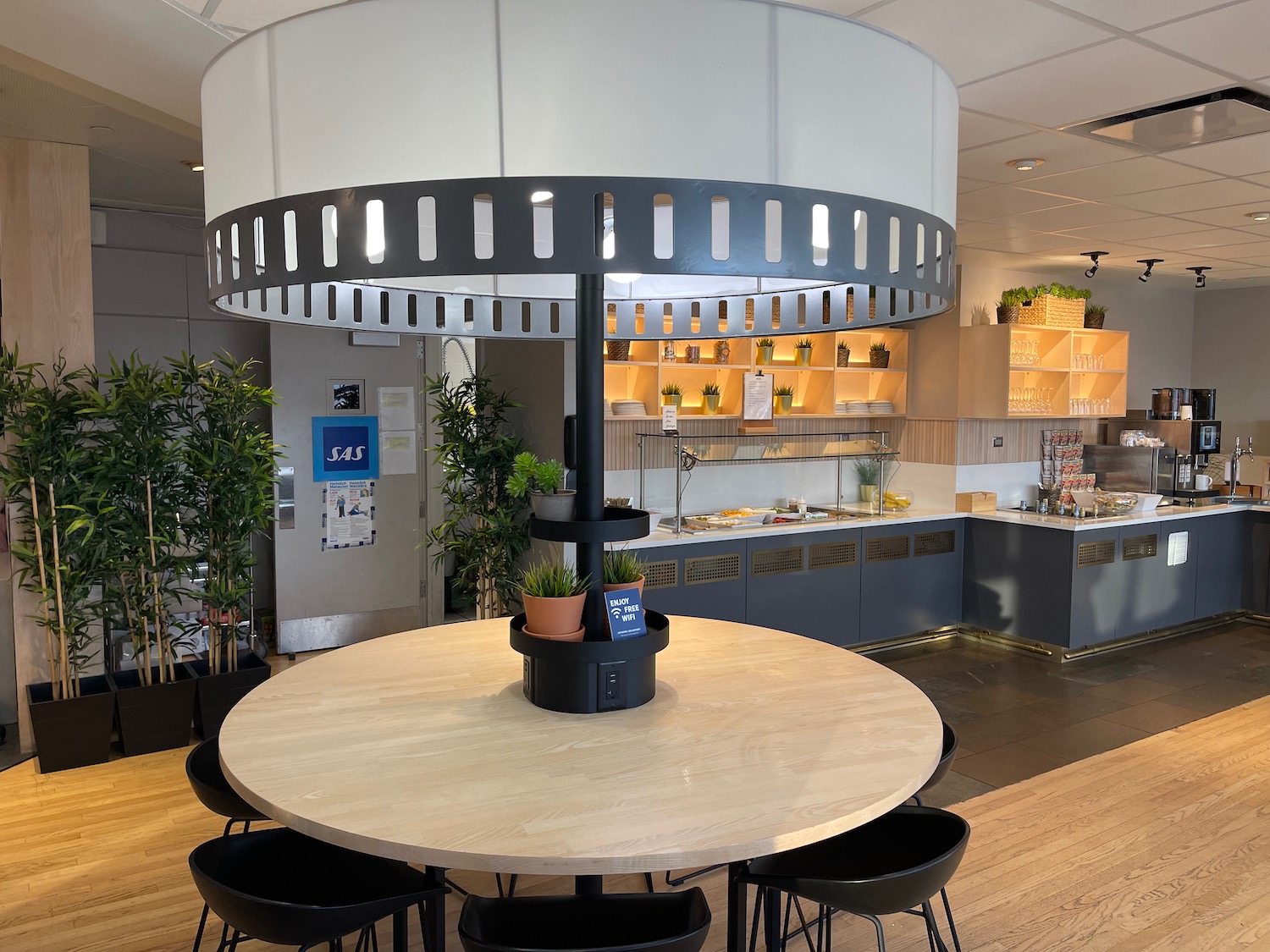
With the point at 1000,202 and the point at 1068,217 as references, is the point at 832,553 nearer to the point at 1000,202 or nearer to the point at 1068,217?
the point at 1000,202

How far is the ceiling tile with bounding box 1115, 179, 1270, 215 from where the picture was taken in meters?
4.64

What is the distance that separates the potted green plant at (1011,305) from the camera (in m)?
6.57

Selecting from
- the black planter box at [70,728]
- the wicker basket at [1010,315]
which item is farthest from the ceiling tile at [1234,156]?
the black planter box at [70,728]

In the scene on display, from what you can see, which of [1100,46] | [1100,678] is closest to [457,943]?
[1100,46]

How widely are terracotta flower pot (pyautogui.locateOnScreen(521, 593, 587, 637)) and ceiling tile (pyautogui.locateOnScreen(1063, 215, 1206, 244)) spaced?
5.00 meters

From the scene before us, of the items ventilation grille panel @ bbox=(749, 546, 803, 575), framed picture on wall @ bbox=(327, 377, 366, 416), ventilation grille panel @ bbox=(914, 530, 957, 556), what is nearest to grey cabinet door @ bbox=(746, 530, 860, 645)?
ventilation grille panel @ bbox=(749, 546, 803, 575)

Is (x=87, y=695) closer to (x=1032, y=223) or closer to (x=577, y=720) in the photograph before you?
(x=577, y=720)

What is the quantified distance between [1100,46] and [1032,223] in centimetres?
281

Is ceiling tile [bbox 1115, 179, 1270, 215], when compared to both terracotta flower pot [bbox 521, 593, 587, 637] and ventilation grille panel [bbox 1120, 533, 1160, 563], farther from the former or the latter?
terracotta flower pot [bbox 521, 593, 587, 637]

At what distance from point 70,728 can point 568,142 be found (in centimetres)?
409

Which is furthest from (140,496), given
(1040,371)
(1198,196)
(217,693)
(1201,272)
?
(1201,272)

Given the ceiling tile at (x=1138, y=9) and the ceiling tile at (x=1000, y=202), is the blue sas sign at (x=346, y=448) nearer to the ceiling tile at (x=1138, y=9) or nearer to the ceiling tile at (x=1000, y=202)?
the ceiling tile at (x=1000, y=202)

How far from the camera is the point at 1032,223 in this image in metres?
5.53

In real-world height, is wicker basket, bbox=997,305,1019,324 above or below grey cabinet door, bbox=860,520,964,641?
above
